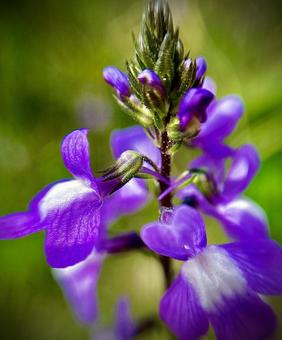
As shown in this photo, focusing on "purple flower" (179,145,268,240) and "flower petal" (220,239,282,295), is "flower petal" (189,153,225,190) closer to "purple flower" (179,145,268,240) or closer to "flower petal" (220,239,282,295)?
"purple flower" (179,145,268,240)

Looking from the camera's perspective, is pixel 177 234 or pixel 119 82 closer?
pixel 177 234

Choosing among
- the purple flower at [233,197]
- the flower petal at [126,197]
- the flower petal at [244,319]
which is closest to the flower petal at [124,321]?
the flower petal at [126,197]

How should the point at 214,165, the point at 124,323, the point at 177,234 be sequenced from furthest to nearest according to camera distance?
the point at 124,323, the point at 214,165, the point at 177,234

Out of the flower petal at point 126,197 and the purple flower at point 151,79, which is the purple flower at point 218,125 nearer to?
the flower petal at point 126,197

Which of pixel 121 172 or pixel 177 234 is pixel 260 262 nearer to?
pixel 177 234

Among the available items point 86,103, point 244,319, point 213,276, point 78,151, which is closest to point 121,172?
point 78,151

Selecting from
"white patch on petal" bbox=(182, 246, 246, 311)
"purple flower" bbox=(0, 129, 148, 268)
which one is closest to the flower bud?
"purple flower" bbox=(0, 129, 148, 268)

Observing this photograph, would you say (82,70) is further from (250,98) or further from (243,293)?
(243,293)
